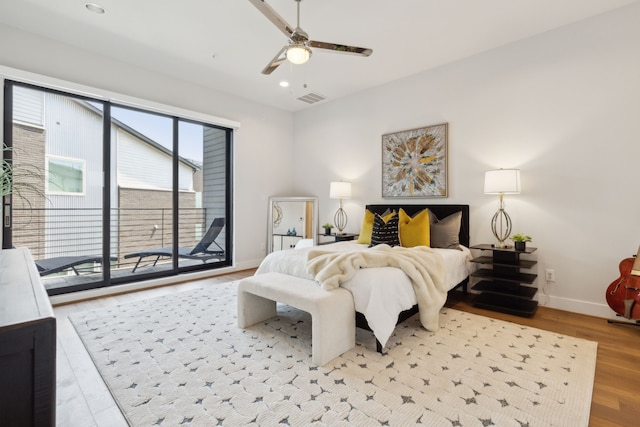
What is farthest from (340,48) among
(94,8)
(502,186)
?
(94,8)

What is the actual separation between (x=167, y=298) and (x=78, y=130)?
7.33 feet

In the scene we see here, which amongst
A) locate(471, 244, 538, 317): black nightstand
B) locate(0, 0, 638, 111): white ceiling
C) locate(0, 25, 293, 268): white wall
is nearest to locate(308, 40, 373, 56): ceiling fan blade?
locate(0, 0, 638, 111): white ceiling

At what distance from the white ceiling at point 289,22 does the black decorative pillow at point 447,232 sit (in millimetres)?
1966

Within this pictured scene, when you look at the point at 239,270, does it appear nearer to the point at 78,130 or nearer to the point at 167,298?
the point at 167,298

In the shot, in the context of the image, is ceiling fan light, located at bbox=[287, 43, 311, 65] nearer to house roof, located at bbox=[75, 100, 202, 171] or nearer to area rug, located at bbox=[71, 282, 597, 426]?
area rug, located at bbox=[71, 282, 597, 426]

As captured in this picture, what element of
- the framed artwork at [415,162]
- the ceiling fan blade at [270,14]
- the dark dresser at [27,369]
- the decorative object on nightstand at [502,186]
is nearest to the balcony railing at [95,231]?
the framed artwork at [415,162]

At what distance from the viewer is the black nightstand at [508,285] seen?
3.03 m

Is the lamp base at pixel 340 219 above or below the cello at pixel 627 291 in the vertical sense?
above

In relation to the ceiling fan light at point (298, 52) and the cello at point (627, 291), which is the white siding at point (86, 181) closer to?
the ceiling fan light at point (298, 52)

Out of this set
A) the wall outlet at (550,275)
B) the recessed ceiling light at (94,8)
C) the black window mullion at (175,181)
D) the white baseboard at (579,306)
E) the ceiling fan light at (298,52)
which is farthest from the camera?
the black window mullion at (175,181)

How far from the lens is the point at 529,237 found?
10.7ft

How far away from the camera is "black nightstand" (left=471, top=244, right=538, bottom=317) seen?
303cm

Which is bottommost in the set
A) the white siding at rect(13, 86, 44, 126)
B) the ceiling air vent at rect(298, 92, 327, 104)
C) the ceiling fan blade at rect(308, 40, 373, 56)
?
the white siding at rect(13, 86, 44, 126)

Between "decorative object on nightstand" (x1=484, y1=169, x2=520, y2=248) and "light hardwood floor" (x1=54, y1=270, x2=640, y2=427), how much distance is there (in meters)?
0.86
